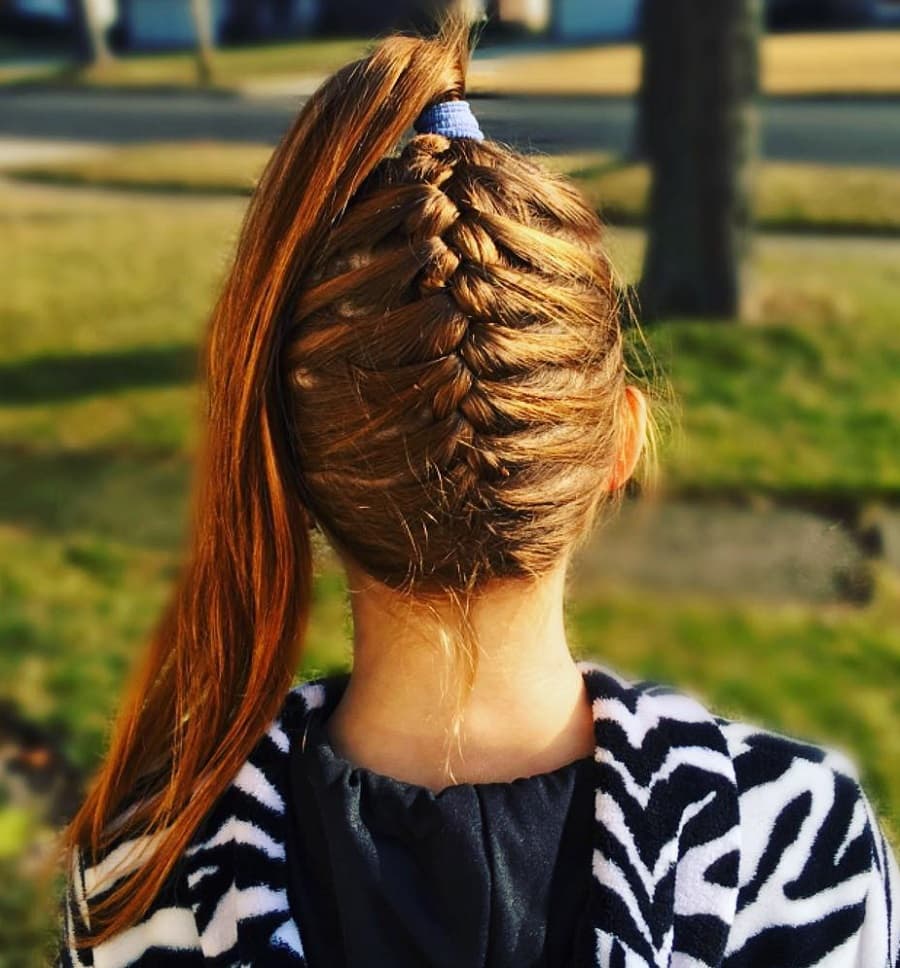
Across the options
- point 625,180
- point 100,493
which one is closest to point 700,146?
point 100,493

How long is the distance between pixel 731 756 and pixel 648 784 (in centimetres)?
9

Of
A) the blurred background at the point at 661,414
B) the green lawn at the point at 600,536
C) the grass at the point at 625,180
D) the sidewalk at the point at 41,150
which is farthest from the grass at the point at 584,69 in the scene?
the green lawn at the point at 600,536

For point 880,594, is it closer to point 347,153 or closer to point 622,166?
point 347,153

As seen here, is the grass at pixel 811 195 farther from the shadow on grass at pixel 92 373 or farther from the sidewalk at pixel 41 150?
the sidewalk at pixel 41 150

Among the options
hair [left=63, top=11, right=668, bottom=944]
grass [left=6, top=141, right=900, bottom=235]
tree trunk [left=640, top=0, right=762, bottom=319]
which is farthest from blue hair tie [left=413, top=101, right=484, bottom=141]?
grass [left=6, top=141, right=900, bottom=235]

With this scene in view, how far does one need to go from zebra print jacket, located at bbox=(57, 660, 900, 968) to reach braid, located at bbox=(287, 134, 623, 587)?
0.72 ft

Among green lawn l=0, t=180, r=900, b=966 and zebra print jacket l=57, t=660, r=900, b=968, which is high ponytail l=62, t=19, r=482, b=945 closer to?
zebra print jacket l=57, t=660, r=900, b=968

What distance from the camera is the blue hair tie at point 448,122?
123cm

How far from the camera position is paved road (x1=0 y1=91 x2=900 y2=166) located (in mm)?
11539

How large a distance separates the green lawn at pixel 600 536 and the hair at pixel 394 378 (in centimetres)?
20

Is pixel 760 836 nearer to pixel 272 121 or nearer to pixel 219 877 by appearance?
pixel 219 877

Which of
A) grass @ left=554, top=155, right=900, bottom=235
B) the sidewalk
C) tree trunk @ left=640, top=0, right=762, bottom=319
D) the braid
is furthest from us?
the sidewalk

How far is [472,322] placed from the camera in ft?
3.66

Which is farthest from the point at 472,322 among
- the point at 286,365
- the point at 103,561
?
the point at 103,561
